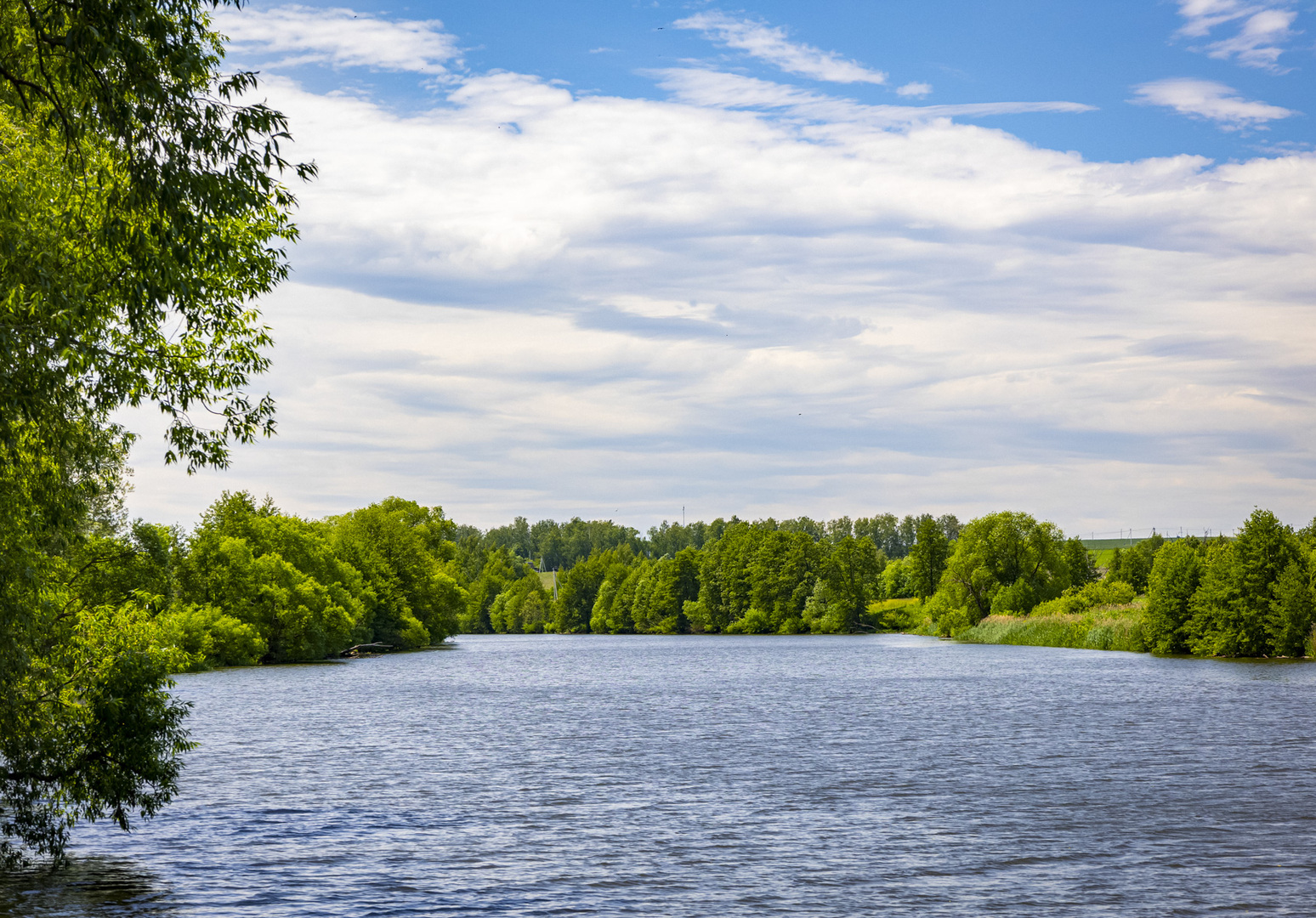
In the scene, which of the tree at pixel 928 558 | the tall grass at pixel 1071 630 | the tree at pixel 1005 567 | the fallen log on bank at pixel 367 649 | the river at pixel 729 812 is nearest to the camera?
the river at pixel 729 812

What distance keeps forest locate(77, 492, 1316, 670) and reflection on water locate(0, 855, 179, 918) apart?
6171 mm

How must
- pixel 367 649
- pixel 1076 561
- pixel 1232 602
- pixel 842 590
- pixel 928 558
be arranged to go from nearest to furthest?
pixel 1232 602 → pixel 367 649 → pixel 1076 561 → pixel 928 558 → pixel 842 590

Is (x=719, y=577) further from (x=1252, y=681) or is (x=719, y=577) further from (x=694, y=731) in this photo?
(x=694, y=731)

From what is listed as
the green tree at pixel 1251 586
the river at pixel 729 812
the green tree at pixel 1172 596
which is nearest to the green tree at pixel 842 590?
the green tree at pixel 1172 596

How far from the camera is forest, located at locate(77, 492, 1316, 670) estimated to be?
81312 millimetres

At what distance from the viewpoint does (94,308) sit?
18031mm

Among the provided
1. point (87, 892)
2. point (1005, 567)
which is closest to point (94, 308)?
point (87, 892)

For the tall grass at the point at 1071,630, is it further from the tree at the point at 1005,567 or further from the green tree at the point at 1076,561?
the green tree at the point at 1076,561

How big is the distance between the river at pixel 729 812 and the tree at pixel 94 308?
2.87 m

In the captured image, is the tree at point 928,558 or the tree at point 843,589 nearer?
the tree at point 928,558

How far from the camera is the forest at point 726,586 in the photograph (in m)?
81.3

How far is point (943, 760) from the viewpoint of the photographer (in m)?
36.2

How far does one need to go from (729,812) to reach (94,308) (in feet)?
60.7

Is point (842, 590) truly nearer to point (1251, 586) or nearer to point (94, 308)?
point (1251, 586)
